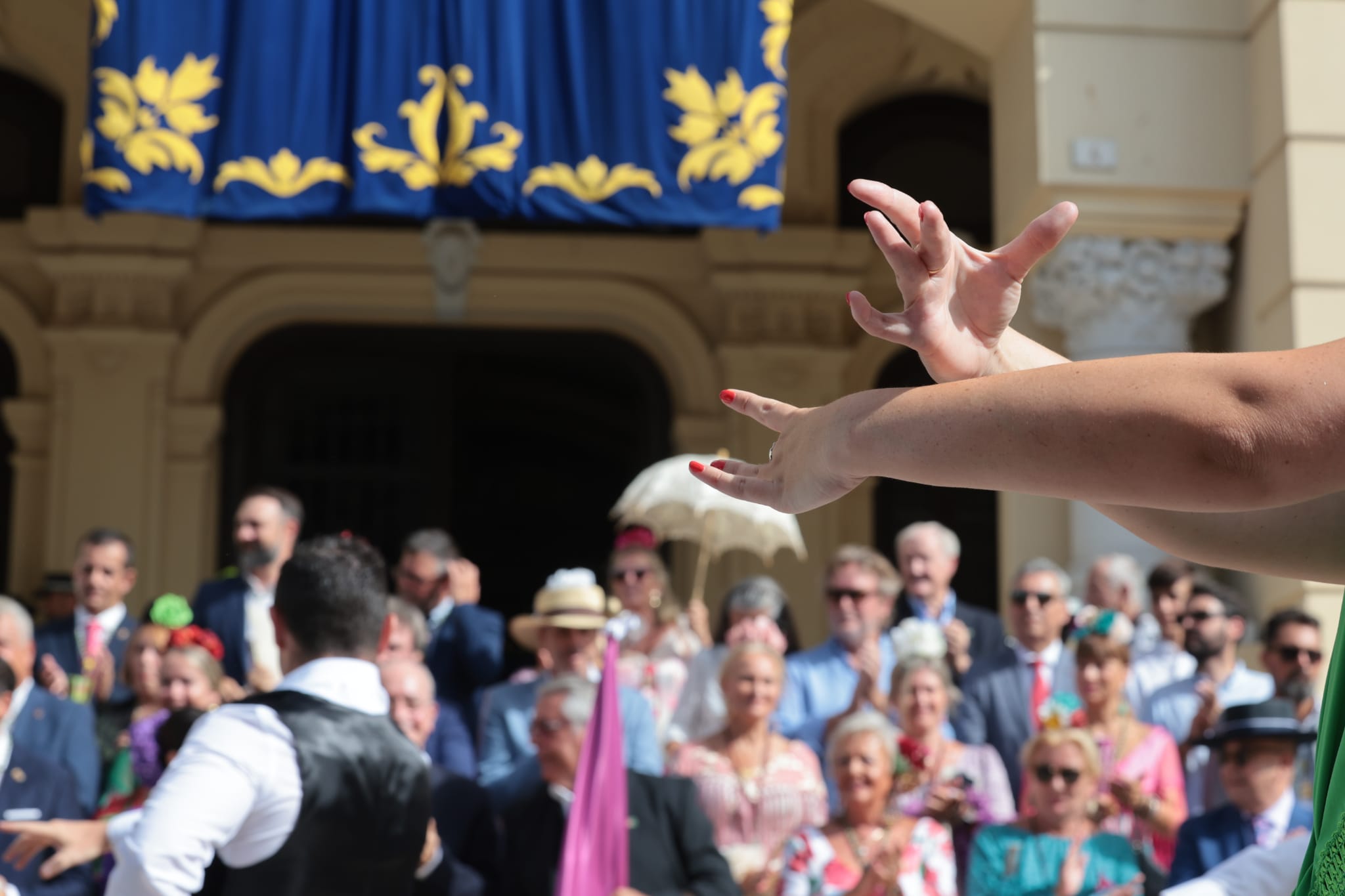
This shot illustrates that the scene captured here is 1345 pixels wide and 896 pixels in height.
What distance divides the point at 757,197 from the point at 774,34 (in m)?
0.72

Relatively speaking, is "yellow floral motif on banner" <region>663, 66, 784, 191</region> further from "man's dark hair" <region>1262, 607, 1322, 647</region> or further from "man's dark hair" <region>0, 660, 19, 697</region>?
"man's dark hair" <region>0, 660, 19, 697</region>

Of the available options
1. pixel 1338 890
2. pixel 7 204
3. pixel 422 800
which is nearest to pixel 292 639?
pixel 422 800

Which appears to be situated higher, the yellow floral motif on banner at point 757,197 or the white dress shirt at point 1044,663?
the yellow floral motif on banner at point 757,197

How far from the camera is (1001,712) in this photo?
6.17 m

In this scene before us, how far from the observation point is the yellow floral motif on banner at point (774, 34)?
7.77 m

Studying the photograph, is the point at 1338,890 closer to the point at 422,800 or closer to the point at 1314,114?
the point at 422,800

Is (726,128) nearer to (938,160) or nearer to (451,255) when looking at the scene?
(451,255)

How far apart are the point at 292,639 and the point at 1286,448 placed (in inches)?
113

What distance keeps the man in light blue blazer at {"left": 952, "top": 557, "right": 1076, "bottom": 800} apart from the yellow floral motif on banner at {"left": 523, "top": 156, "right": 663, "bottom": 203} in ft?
7.53

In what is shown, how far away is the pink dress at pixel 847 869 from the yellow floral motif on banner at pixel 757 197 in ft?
10.4

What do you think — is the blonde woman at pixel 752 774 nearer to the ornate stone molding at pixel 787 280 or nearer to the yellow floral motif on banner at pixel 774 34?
the yellow floral motif on banner at pixel 774 34

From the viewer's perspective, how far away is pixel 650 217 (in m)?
7.68

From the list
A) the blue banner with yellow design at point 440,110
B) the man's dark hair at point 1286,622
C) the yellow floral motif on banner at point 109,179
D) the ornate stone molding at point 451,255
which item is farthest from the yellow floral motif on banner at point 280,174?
the man's dark hair at point 1286,622

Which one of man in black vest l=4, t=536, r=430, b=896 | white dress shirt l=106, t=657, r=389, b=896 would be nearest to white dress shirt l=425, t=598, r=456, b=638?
man in black vest l=4, t=536, r=430, b=896
